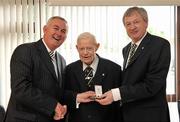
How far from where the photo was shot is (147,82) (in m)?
2.28

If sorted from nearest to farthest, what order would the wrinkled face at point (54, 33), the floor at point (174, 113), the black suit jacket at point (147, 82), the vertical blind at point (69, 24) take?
the black suit jacket at point (147, 82)
the wrinkled face at point (54, 33)
the floor at point (174, 113)
the vertical blind at point (69, 24)

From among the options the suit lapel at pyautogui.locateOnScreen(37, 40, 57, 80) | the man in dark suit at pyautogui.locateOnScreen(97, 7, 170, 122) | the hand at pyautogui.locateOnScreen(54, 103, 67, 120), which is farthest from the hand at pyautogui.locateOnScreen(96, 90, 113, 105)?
the suit lapel at pyautogui.locateOnScreen(37, 40, 57, 80)

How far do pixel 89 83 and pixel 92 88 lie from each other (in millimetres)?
49

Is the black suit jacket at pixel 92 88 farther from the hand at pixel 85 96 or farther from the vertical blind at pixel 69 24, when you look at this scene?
the vertical blind at pixel 69 24

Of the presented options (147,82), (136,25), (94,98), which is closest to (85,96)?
(94,98)

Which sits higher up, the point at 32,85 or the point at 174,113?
the point at 32,85

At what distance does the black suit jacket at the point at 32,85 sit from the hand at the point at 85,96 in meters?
0.19

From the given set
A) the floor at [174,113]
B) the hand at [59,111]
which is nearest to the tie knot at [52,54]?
the hand at [59,111]

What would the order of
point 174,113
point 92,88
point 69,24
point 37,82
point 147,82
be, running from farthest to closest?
point 69,24
point 174,113
point 92,88
point 37,82
point 147,82

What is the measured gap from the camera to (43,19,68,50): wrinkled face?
249 cm

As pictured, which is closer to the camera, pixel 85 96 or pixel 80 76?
pixel 85 96

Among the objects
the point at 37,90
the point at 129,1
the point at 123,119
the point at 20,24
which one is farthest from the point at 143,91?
the point at 20,24

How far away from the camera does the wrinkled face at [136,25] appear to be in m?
2.31

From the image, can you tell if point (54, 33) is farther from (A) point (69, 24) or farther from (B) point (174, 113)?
(B) point (174, 113)
